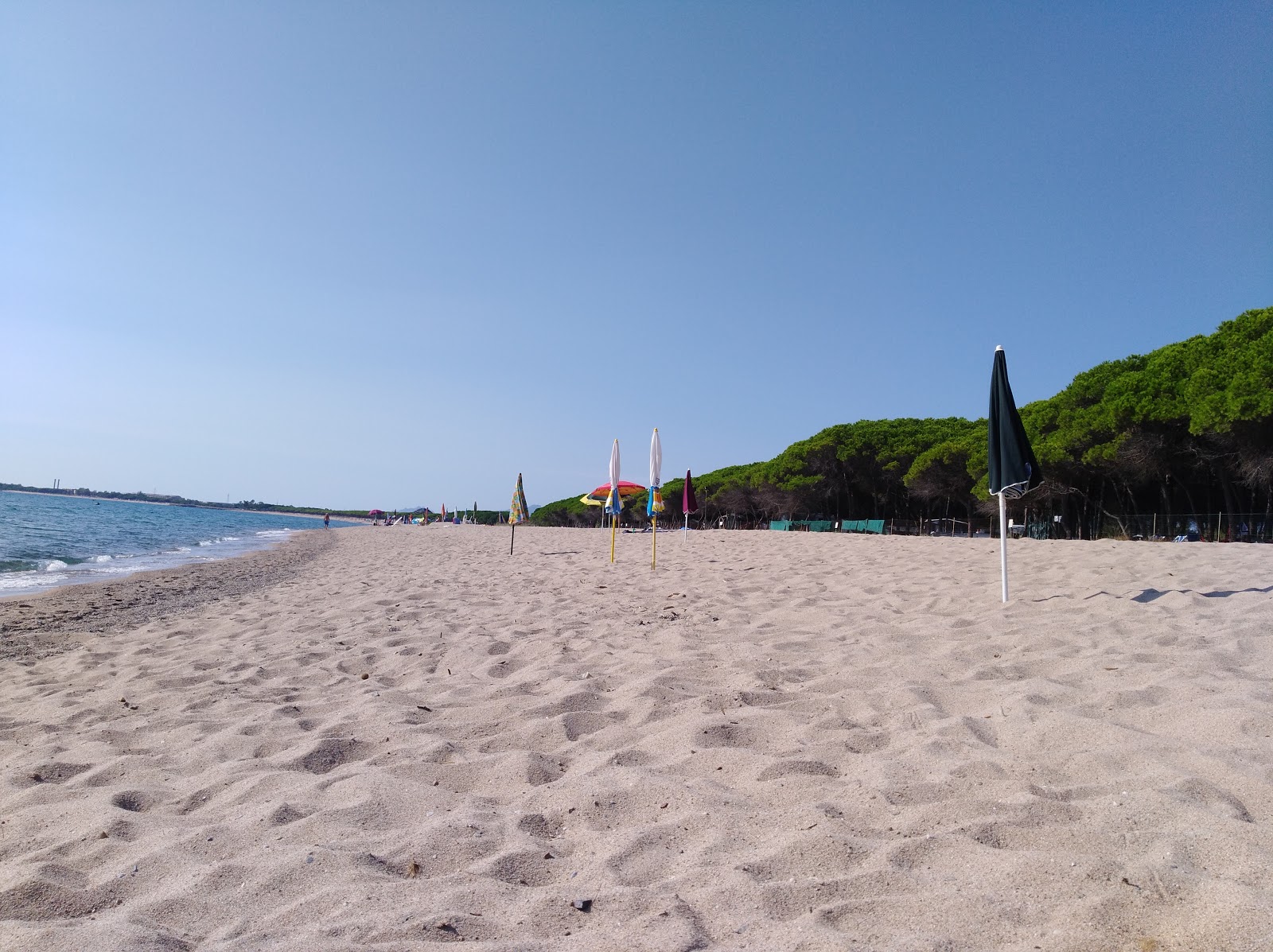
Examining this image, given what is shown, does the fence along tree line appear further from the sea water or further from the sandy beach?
the sea water

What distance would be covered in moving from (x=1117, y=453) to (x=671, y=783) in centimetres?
2469

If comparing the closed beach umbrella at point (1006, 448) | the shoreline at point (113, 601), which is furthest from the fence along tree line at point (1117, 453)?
the shoreline at point (113, 601)

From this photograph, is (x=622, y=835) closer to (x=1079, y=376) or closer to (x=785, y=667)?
(x=785, y=667)

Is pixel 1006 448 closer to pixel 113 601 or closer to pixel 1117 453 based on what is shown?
pixel 113 601

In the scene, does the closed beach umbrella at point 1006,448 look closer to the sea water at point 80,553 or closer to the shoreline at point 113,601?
the shoreline at point 113,601

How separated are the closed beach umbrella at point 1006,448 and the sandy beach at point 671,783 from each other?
40.9 inches

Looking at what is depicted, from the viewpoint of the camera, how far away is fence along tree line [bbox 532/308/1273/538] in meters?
17.7

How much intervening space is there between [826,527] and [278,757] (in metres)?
34.1

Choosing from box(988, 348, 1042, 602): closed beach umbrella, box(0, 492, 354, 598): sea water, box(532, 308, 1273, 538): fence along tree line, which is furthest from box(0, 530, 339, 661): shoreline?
box(532, 308, 1273, 538): fence along tree line

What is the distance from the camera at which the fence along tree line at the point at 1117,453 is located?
17.7 m

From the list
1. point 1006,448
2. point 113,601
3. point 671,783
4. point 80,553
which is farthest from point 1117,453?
point 80,553

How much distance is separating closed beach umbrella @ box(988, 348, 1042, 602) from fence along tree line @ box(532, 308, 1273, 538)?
14.2 metres

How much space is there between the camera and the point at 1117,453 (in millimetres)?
21734

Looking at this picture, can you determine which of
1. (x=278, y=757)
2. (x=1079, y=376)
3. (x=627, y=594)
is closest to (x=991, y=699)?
(x=278, y=757)
